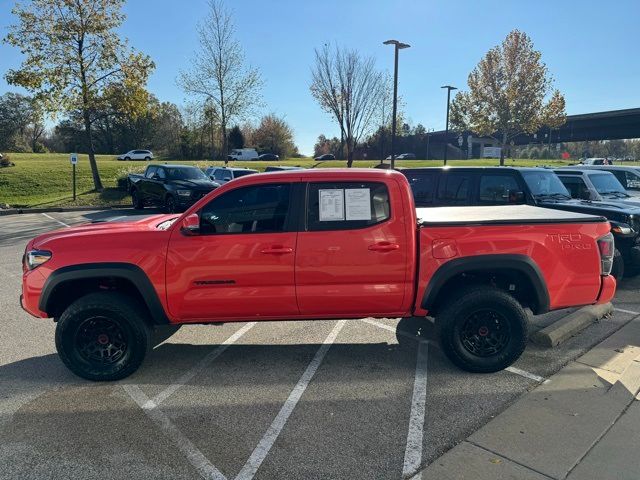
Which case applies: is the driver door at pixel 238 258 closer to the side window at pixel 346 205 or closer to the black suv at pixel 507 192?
the side window at pixel 346 205

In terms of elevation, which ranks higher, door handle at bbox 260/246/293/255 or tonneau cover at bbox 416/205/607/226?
tonneau cover at bbox 416/205/607/226

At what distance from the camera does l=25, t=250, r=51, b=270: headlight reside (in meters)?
3.84

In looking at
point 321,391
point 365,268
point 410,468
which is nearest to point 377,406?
point 321,391

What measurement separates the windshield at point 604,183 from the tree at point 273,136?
59.7 meters

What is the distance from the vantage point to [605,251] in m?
4.11

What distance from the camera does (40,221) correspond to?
584 inches

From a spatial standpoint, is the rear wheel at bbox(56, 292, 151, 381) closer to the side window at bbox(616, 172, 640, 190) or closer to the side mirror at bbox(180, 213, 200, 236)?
the side mirror at bbox(180, 213, 200, 236)

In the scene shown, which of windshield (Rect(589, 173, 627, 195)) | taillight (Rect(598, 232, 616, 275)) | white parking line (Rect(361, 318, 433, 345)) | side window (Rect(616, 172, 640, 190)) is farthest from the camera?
side window (Rect(616, 172, 640, 190))

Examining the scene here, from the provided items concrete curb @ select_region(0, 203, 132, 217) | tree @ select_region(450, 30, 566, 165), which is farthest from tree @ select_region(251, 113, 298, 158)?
concrete curb @ select_region(0, 203, 132, 217)

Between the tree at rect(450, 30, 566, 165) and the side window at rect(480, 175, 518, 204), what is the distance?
952 inches

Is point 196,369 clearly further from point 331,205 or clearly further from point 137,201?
point 137,201

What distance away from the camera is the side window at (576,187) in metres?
8.88

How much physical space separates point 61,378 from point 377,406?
9.04ft

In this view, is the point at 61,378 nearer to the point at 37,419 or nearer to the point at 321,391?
the point at 37,419
